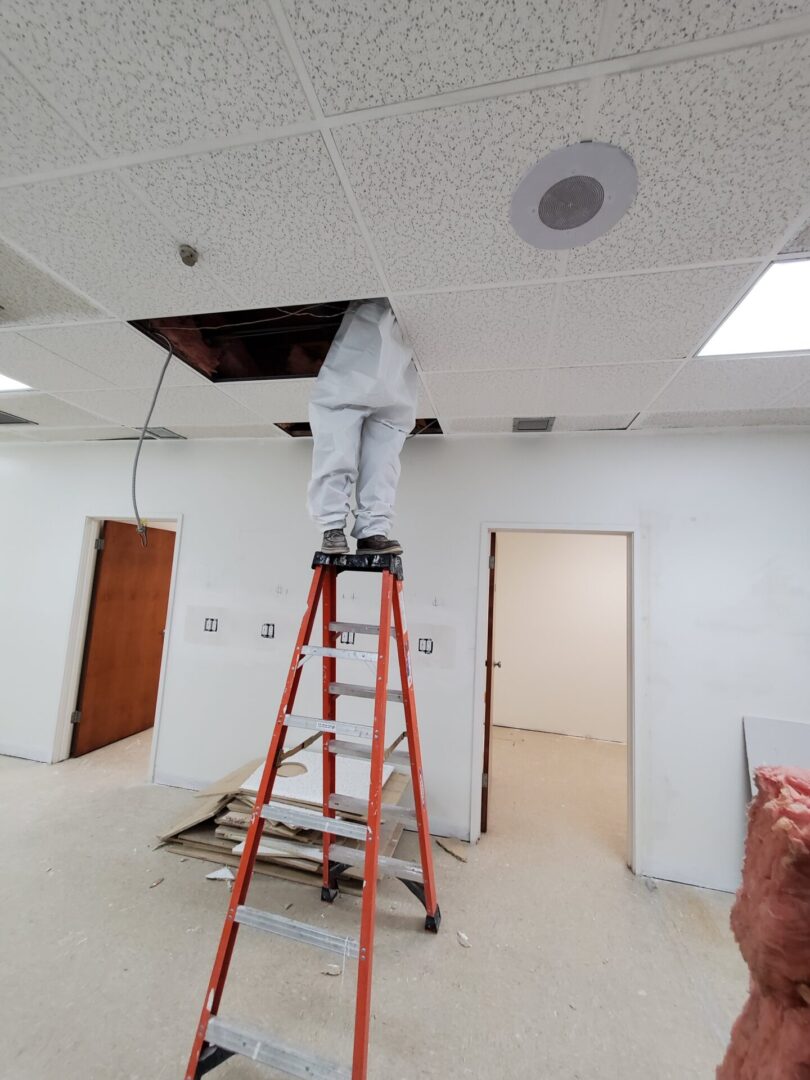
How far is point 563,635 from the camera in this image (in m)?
4.70

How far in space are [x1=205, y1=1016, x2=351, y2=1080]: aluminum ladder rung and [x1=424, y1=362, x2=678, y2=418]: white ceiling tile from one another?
2338 mm

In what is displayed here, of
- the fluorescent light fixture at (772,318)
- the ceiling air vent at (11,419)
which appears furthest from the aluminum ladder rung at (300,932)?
the ceiling air vent at (11,419)

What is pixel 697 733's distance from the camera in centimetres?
235

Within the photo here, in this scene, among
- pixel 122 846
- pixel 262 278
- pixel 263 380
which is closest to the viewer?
pixel 262 278

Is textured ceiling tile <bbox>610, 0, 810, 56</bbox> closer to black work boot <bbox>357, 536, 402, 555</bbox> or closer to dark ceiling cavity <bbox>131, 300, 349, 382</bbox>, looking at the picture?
dark ceiling cavity <bbox>131, 300, 349, 382</bbox>

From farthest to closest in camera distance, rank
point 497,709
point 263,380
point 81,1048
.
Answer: point 497,709, point 263,380, point 81,1048

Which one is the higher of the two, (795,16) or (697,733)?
(795,16)

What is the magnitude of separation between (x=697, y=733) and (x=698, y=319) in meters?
2.11

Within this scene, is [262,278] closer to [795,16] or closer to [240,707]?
[795,16]

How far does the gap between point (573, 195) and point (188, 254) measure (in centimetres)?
113

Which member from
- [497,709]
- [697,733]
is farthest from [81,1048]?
[497,709]

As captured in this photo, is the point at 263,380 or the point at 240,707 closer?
the point at 263,380

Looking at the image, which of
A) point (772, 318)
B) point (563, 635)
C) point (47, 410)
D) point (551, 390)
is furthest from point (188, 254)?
point (563, 635)

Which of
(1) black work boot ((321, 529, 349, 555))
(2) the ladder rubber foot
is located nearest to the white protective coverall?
(1) black work boot ((321, 529, 349, 555))
